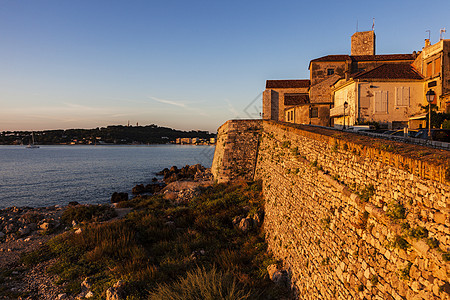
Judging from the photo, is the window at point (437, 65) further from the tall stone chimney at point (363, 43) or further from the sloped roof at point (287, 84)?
the tall stone chimney at point (363, 43)

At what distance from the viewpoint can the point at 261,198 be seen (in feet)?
50.5

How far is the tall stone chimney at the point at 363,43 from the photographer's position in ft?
128

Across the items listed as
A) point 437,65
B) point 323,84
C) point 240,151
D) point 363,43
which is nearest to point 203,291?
point 240,151

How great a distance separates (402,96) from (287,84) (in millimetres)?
17061

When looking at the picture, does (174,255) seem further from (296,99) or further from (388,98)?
(296,99)

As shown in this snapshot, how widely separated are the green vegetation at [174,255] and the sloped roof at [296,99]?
2185 cm

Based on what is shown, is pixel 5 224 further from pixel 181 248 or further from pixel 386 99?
pixel 386 99

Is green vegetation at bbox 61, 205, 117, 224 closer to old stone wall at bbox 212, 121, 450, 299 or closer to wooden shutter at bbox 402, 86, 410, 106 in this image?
old stone wall at bbox 212, 121, 450, 299

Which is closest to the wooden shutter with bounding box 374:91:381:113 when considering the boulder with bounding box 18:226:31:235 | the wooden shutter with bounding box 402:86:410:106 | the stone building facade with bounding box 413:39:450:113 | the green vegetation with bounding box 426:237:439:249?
the wooden shutter with bounding box 402:86:410:106

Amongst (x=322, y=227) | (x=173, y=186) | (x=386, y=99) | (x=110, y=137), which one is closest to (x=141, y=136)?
(x=110, y=137)

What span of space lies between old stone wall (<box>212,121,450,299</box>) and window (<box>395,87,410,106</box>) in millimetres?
19651

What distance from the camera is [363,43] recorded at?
3938 centimetres

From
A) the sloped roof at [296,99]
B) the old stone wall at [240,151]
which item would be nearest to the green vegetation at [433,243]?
the old stone wall at [240,151]

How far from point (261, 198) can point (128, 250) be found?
26.1 feet
